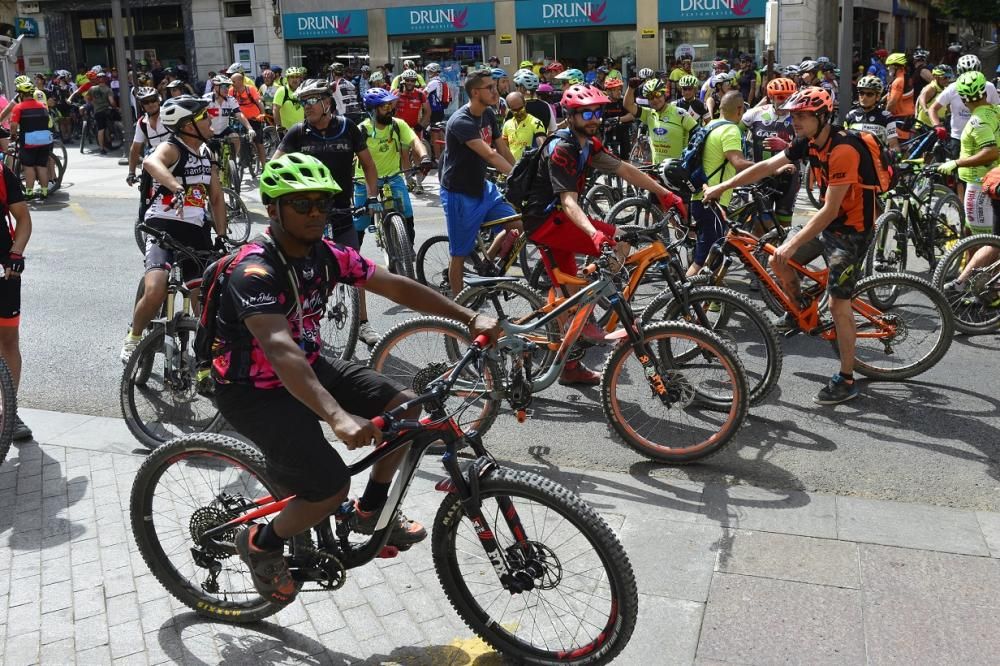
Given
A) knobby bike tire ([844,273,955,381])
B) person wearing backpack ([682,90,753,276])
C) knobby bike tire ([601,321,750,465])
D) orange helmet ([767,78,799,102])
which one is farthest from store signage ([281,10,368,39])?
knobby bike tire ([601,321,750,465])

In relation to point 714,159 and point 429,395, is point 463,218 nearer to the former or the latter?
point 714,159

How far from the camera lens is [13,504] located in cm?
520

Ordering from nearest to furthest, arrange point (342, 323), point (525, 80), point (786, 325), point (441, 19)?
point (786, 325), point (342, 323), point (525, 80), point (441, 19)

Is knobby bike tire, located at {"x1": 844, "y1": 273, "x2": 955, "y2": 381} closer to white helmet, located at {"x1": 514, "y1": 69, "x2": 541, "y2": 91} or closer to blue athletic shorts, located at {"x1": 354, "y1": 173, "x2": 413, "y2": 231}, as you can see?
blue athletic shorts, located at {"x1": 354, "y1": 173, "x2": 413, "y2": 231}

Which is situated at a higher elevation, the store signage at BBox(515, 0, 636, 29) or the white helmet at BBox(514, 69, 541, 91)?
the store signage at BBox(515, 0, 636, 29)

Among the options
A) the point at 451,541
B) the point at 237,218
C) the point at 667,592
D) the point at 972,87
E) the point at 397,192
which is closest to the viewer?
the point at 451,541

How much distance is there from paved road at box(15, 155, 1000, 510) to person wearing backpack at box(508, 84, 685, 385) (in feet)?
3.03

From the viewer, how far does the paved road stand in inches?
210

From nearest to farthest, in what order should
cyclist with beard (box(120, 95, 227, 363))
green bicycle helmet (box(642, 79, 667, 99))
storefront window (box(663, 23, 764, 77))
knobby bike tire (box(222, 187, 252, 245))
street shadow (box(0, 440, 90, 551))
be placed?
street shadow (box(0, 440, 90, 551))
cyclist with beard (box(120, 95, 227, 363))
green bicycle helmet (box(642, 79, 667, 99))
knobby bike tire (box(222, 187, 252, 245))
storefront window (box(663, 23, 764, 77))

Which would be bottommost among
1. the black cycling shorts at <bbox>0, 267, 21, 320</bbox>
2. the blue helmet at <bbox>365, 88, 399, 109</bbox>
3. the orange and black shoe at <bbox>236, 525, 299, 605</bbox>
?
the orange and black shoe at <bbox>236, 525, 299, 605</bbox>

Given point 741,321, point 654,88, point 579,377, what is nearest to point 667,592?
point 741,321

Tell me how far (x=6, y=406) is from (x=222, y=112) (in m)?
11.7

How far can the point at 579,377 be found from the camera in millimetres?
6902

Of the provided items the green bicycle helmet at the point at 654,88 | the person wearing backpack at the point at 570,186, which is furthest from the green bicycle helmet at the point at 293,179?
the green bicycle helmet at the point at 654,88
